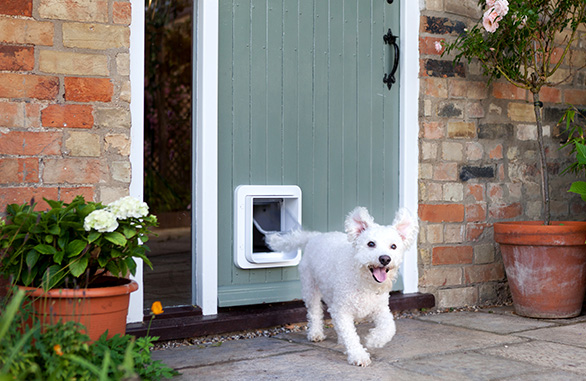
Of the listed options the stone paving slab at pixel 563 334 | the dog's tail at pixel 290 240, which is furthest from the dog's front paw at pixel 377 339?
the stone paving slab at pixel 563 334

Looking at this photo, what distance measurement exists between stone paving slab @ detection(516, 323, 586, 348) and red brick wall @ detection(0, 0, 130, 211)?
93.8 inches

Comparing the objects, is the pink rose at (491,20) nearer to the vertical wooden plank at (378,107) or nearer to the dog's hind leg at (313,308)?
the vertical wooden plank at (378,107)

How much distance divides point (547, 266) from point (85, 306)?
9.49 ft

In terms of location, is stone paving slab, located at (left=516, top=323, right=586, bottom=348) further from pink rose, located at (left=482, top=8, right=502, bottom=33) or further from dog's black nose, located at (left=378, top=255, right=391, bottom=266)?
pink rose, located at (left=482, top=8, right=502, bottom=33)

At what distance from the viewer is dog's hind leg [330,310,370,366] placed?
9.94 ft

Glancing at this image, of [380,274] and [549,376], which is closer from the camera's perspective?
[549,376]

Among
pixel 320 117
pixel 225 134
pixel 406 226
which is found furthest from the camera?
pixel 320 117

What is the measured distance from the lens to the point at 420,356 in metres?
3.21

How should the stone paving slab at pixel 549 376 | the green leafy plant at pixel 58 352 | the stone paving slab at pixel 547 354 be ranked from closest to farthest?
the green leafy plant at pixel 58 352
the stone paving slab at pixel 549 376
the stone paving slab at pixel 547 354

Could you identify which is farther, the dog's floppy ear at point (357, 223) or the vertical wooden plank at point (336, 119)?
the vertical wooden plank at point (336, 119)

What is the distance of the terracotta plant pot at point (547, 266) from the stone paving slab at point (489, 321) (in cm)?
13

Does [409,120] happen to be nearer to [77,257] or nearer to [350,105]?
[350,105]

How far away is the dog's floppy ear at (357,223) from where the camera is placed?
10.0 feet

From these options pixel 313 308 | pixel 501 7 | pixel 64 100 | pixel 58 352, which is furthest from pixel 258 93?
pixel 58 352
